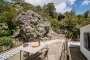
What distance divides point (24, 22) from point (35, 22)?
2.03 m

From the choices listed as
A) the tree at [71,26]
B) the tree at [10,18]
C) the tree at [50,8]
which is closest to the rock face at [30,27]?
the tree at [10,18]

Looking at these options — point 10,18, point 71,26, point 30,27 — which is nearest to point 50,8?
point 71,26

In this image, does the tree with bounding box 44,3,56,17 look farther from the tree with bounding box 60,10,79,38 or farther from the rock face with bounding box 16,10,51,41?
the rock face with bounding box 16,10,51,41

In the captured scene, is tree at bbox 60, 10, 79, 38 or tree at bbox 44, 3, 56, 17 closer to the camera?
tree at bbox 60, 10, 79, 38

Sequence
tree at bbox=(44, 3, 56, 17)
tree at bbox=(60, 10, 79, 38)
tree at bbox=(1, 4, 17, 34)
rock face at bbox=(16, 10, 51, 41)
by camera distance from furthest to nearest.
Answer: tree at bbox=(44, 3, 56, 17) → tree at bbox=(60, 10, 79, 38) → tree at bbox=(1, 4, 17, 34) → rock face at bbox=(16, 10, 51, 41)

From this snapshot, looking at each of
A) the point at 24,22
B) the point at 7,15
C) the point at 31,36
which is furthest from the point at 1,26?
the point at 31,36

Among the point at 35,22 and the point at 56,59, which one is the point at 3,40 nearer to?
the point at 56,59

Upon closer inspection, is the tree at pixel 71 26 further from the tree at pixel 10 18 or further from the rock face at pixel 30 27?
the tree at pixel 10 18

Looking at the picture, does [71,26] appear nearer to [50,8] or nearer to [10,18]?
[10,18]

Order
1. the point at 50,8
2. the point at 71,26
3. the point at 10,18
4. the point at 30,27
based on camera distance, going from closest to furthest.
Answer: the point at 30,27
the point at 10,18
the point at 71,26
the point at 50,8

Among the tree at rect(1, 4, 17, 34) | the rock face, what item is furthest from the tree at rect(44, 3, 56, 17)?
the rock face

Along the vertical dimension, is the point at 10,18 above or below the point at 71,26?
above

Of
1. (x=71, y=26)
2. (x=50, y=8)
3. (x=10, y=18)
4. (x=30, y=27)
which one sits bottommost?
(x=30, y=27)

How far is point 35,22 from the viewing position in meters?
14.5
